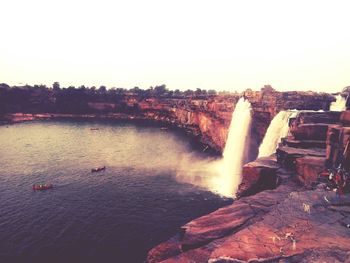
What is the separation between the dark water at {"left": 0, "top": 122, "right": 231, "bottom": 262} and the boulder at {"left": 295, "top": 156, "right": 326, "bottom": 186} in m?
19.2

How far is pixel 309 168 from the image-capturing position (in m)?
23.1

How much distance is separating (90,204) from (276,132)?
3056cm

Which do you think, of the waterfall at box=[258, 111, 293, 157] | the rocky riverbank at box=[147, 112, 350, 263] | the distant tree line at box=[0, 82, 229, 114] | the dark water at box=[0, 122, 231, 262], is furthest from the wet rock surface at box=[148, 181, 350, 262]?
the distant tree line at box=[0, 82, 229, 114]

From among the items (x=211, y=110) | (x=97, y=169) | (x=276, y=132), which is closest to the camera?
(x=276, y=132)

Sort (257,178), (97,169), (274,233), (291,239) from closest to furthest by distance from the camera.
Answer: (291,239) → (274,233) → (257,178) → (97,169)

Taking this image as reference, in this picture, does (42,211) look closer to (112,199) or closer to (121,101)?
(112,199)

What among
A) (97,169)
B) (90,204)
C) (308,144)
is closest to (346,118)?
(308,144)

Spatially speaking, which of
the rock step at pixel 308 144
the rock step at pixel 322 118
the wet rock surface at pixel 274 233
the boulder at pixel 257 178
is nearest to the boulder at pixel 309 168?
the boulder at pixel 257 178

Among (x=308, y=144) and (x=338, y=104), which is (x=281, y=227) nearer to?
(x=308, y=144)

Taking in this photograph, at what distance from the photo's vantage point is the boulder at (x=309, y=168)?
73.9 feet

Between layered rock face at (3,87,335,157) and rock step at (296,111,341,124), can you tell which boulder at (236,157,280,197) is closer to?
rock step at (296,111,341,124)

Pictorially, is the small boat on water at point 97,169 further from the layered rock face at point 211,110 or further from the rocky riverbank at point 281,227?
the rocky riverbank at point 281,227

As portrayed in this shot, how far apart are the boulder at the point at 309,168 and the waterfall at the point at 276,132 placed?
18.2 m

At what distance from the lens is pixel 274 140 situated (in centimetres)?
4509
